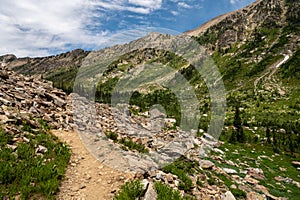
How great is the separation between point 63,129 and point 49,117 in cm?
161

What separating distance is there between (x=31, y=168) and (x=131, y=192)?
429 centimetres

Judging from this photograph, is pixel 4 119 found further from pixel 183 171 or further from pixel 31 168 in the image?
pixel 183 171

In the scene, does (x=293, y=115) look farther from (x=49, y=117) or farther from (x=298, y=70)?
(x=49, y=117)

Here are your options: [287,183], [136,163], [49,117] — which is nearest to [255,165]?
[287,183]

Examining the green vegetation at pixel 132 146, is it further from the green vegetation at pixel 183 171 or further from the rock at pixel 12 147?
the rock at pixel 12 147

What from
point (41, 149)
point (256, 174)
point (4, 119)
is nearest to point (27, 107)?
point (4, 119)

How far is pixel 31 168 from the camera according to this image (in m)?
9.59

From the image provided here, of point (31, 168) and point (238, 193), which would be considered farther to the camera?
point (238, 193)

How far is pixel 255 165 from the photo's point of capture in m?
27.0

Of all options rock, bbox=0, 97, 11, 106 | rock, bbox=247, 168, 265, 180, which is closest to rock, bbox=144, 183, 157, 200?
rock, bbox=0, 97, 11, 106

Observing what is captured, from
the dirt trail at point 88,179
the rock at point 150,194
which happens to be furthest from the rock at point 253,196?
the dirt trail at point 88,179

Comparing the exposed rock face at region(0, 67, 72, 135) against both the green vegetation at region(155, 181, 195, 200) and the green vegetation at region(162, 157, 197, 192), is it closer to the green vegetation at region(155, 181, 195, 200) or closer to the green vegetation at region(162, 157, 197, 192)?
the green vegetation at region(155, 181, 195, 200)

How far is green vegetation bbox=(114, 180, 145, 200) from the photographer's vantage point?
337 inches

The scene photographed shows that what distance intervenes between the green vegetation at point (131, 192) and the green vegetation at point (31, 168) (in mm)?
2509
